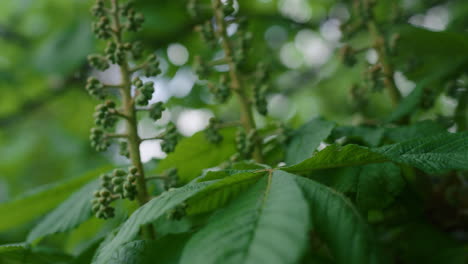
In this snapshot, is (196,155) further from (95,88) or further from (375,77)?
(375,77)

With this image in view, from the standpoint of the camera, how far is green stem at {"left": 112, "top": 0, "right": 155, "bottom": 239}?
162 centimetres

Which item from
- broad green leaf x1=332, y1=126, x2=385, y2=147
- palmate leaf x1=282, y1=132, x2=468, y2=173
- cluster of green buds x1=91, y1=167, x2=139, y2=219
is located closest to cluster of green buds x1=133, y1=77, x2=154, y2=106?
cluster of green buds x1=91, y1=167, x2=139, y2=219

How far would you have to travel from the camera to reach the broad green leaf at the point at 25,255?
1.39m

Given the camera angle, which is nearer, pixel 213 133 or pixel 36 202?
pixel 213 133

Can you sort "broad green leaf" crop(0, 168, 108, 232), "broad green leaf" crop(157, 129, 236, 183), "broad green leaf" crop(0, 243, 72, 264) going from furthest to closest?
"broad green leaf" crop(0, 168, 108, 232), "broad green leaf" crop(157, 129, 236, 183), "broad green leaf" crop(0, 243, 72, 264)

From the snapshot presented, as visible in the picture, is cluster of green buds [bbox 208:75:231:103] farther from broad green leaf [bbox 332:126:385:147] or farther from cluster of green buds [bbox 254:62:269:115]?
broad green leaf [bbox 332:126:385:147]

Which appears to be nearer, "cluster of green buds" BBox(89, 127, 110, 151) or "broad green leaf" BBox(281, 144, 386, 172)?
"broad green leaf" BBox(281, 144, 386, 172)

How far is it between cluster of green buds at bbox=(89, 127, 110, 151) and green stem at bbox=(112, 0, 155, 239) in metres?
0.13

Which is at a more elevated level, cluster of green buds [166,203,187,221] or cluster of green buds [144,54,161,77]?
cluster of green buds [144,54,161,77]

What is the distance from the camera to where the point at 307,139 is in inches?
71.4

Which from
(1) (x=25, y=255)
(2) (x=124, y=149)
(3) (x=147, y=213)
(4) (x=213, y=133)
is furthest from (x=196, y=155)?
(3) (x=147, y=213)

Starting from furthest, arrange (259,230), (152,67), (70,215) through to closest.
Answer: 1. (152,67)
2. (70,215)
3. (259,230)

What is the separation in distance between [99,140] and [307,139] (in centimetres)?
89

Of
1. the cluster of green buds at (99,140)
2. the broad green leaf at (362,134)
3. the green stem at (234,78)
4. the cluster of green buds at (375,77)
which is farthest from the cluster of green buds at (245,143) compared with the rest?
the cluster of green buds at (375,77)
